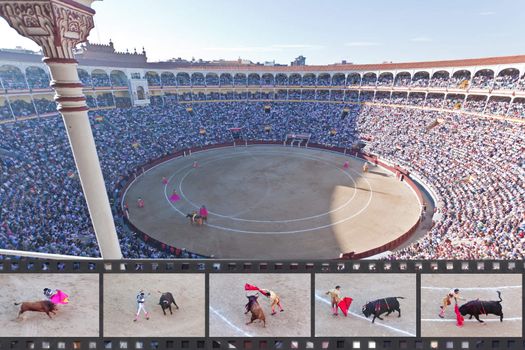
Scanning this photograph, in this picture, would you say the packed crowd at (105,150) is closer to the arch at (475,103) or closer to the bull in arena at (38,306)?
the bull in arena at (38,306)

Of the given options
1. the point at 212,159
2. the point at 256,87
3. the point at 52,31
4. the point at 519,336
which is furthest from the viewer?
the point at 256,87

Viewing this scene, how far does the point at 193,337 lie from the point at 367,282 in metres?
5.31

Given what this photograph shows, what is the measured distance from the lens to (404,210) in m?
26.6

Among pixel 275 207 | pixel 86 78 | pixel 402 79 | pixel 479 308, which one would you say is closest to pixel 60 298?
pixel 479 308

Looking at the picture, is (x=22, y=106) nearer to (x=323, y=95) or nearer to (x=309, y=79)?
(x=323, y=95)

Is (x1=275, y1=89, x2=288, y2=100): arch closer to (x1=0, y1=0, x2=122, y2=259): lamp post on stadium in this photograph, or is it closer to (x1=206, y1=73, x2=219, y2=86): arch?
(x1=206, y1=73, x2=219, y2=86): arch

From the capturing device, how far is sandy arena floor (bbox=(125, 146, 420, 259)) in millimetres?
21469

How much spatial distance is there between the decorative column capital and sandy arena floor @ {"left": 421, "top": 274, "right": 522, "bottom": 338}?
1125 cm

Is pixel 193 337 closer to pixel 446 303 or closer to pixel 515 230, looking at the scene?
pixel 446 303

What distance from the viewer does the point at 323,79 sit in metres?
65.7

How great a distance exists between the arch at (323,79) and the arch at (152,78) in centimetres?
3332

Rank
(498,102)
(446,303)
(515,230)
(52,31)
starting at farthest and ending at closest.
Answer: (498,102), (515,230), (446,303), (52,31)

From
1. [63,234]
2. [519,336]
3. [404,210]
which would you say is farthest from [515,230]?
[63,234]

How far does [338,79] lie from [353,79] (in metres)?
3.23
